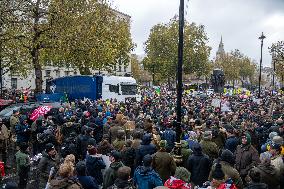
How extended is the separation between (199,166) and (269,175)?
5.38ft

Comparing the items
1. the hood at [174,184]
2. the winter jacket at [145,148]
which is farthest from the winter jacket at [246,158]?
the hood at [174,184]

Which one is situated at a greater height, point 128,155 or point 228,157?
point 228,157

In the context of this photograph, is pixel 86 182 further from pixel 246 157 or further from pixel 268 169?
pixel 246 157

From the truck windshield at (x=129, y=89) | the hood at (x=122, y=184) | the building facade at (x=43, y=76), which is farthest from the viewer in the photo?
the building facade at (x=43, y=76)

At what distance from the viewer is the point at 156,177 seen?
25.9ft

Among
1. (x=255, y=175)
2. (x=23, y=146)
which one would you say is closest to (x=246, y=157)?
(x=255, y=175)

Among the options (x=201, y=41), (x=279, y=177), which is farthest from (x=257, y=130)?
(x=201, y=41)

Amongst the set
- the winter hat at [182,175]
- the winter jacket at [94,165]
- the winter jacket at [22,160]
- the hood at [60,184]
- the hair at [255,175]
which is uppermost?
the hair at [255,175]

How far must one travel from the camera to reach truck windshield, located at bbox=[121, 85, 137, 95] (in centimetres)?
3743

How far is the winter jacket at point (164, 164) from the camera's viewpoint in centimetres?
919

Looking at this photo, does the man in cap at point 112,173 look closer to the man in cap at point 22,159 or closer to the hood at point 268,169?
the hood at point 268,169

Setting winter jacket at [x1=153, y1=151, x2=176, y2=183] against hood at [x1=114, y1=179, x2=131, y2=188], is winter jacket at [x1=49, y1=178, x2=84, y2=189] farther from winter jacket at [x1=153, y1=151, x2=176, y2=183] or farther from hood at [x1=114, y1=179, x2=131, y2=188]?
winter jacket at [x1=153, y1=151, x2=176, y2=183]

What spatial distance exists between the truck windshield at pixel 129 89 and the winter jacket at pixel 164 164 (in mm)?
28119

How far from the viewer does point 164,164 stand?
9188 millimetres
